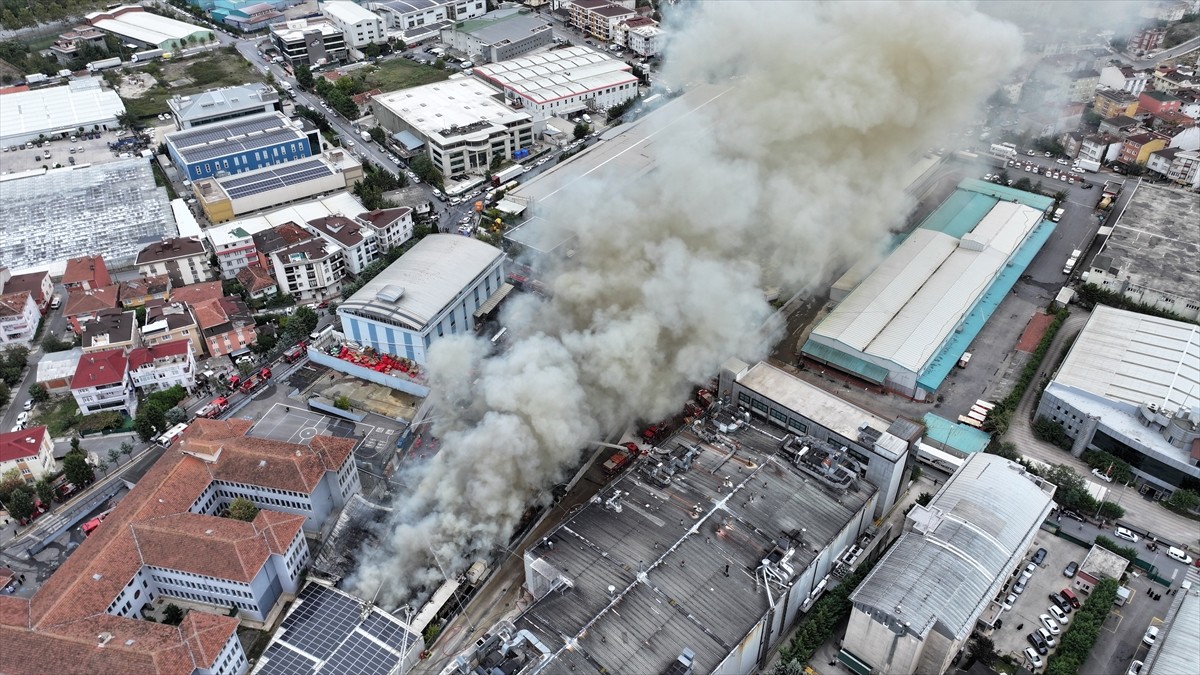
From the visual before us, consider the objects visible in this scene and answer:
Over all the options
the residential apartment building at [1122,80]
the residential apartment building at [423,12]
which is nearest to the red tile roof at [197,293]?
the residential apartment building at [423,12]

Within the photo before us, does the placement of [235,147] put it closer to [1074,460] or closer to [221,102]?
[221,102]

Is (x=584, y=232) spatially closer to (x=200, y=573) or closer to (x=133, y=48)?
(x=200, y=573)

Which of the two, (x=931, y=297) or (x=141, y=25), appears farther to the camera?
(x=141, y=25)

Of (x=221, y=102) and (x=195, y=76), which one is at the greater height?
(x=221, y=102)

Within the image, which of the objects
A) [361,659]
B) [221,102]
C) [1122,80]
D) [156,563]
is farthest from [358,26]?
[361,659]

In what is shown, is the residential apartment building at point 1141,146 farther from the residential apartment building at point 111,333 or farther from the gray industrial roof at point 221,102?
the gray industrial roof at point 221,102
